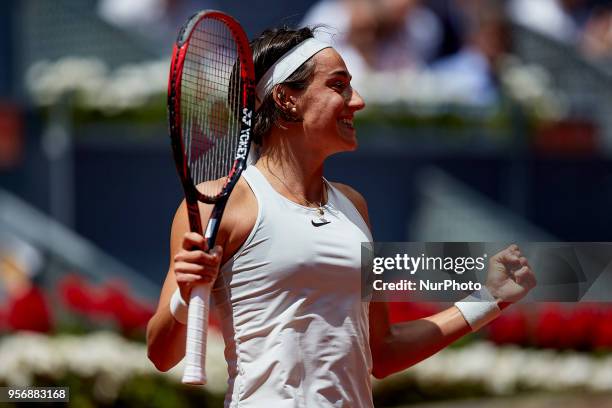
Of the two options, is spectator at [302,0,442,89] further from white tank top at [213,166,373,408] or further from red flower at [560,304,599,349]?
white tank top at [213,166,373,408]

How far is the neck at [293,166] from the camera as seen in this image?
9.77 feet

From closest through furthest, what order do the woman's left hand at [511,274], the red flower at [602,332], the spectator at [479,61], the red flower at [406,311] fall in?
1. the woman's left hand at [511,274]
2. the red flower at [406,311]
3. the red flower at [602,332]
4. the spectator at [479,61]

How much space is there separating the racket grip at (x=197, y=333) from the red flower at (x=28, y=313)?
3024mm

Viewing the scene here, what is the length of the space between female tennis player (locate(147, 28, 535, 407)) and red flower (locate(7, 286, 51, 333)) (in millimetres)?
2808

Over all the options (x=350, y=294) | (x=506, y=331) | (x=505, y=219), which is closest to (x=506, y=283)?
(x=350, y=294)

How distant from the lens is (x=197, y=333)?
106 inches

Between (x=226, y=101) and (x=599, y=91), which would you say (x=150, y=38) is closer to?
(x=599, y=91)

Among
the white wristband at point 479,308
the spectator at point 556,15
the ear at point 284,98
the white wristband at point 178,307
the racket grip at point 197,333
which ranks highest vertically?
the spectator at point 556,15

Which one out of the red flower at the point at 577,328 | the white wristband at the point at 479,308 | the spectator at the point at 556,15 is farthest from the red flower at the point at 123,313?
the spectator at the point at 556,15

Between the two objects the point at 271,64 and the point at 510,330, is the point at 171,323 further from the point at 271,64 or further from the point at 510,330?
the point at 510,330

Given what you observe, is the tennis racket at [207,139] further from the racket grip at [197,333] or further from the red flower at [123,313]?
the red flower at [123,313]

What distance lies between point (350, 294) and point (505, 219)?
5.76m

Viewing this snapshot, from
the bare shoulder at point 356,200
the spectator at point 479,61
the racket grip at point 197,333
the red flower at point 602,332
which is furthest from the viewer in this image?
the spectator at point 479,61

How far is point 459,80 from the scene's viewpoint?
8773mm
